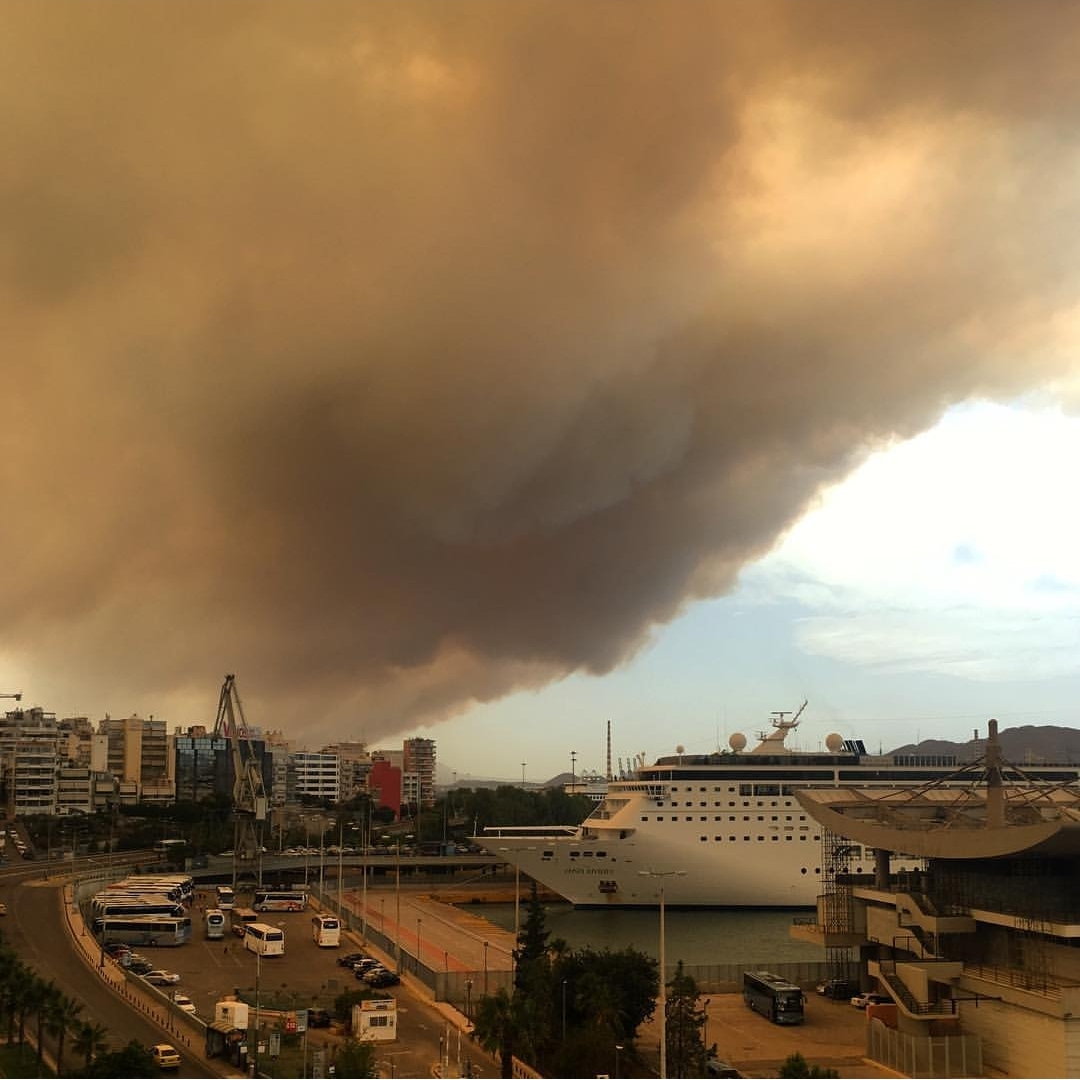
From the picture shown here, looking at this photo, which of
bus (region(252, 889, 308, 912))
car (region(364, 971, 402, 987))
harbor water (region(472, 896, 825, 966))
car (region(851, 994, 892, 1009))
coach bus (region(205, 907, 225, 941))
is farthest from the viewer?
bus (region(252, 889, 308, 912))

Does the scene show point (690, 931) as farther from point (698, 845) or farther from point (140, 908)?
point (140, 908)

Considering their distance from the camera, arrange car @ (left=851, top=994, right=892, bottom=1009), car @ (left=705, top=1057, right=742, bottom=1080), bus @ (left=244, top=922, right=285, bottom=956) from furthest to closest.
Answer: bus @ (left=244, top=922, right=285, bottom=956), car @ (left=851, top=994, right=892, bottom=1009), car @ (left=705, top=1057, right=742, bottom=1080)

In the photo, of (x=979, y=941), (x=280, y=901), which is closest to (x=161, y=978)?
(x=979, y=941)

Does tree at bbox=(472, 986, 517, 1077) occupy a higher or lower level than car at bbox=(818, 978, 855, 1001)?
higher

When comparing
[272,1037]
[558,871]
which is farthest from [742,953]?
[272,1037]

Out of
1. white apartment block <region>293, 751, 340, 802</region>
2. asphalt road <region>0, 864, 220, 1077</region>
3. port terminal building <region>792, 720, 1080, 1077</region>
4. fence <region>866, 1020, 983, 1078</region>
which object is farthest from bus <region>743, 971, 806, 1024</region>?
white apartment block <region>293, 751, 340, 802</region>

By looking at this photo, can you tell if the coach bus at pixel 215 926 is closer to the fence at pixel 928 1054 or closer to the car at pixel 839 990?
the car at pixel 839 990

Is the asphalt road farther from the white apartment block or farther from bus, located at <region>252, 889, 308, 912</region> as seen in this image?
the white apartment block
